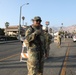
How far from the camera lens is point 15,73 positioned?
32.4 feet

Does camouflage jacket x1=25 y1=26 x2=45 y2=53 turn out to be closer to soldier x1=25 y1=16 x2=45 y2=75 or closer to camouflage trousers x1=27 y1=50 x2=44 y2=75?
soldier x1=25 y1=16 x2=45 y2=75

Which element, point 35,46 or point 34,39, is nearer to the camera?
point 34,39

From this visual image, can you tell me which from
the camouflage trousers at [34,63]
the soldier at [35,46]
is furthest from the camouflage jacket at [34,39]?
the camouflage trousers at [34,63]

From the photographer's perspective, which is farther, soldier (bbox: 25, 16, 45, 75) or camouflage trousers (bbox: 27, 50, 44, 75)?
camouflage trousers (bbox: 27, 50, 44, 75)

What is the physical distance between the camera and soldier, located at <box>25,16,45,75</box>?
6707mm

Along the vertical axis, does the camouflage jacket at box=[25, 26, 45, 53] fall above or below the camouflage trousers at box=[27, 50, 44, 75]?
above

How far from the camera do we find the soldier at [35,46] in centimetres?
671

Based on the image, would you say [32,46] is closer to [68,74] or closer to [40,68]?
[40,68]

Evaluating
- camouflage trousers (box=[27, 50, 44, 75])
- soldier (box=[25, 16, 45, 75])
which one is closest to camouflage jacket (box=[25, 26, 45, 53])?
soldier (box=[25, 16, 45, 75])

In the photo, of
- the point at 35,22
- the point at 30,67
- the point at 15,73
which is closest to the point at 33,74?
the point at 30,67

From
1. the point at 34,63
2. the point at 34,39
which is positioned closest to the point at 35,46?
the point at 34,39

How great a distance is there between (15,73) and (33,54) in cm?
325

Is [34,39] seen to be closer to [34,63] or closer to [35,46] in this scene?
[35,46]

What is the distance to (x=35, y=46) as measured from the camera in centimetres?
684
